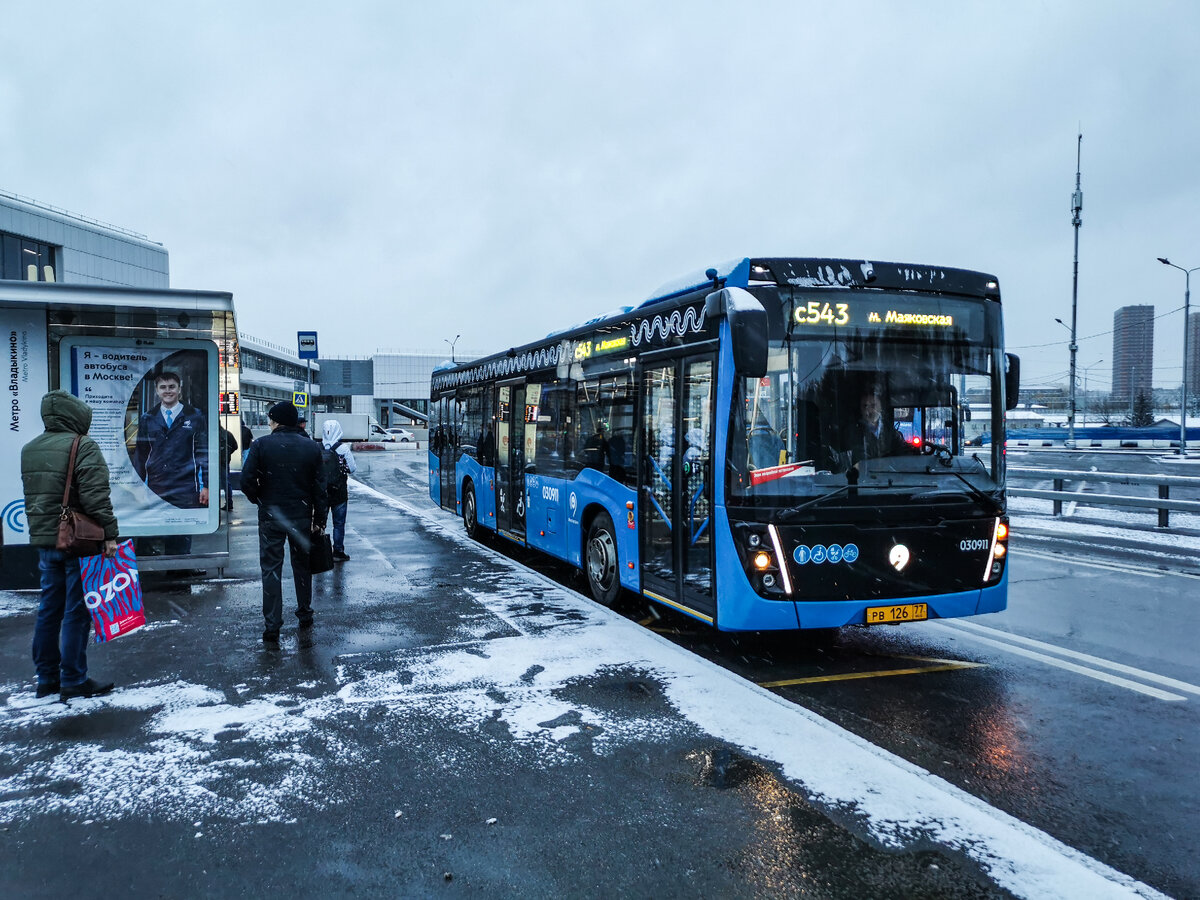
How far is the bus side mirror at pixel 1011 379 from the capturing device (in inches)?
269

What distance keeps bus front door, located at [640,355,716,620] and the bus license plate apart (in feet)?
3.84

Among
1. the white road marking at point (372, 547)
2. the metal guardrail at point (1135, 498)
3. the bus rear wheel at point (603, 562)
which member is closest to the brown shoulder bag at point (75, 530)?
the bus rear wheel at point (603, 562)

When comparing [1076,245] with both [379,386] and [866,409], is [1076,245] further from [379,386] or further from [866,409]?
[379,386]

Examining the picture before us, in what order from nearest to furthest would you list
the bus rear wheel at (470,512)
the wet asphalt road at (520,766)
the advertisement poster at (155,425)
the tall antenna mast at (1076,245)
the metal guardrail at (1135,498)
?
the wet asphalt road at (520,766), the advertisement poster at (155,425), the metal guardrail at (1135,498), the bus rear wheel at (470,512), the tall antenna mast at (1076,245)

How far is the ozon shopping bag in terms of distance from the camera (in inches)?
216

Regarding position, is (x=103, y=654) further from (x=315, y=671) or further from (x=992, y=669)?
(x=992, y=669)

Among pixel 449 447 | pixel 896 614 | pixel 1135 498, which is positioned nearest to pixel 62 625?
pixel 896 614

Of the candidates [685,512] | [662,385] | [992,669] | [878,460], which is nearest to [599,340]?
[662,385]

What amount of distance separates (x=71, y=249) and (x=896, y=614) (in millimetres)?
53648

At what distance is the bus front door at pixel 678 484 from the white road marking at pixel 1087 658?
2.71m

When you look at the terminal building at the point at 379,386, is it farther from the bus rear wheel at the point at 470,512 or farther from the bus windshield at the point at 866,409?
the bus windshield at the point at 866,409

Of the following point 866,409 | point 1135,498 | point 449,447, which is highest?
point 866,409

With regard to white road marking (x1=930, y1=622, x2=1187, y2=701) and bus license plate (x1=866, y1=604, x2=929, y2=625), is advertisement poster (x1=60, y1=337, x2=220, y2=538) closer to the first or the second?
bus license plate (x1=866, y1=604, x2=929, y2=625)

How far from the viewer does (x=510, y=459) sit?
11.5 metres
